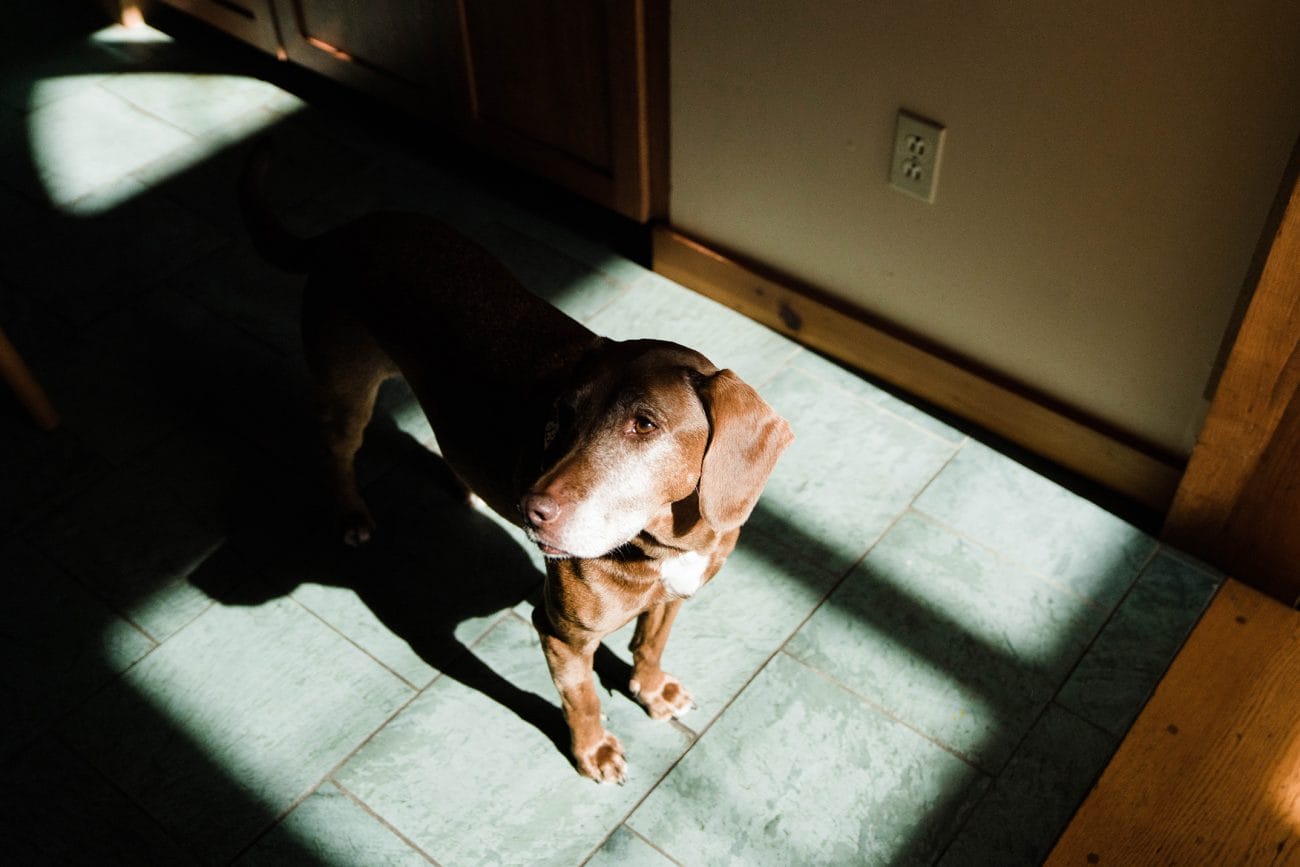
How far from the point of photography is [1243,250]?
208 cm

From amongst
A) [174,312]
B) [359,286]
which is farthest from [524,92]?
[359,286]

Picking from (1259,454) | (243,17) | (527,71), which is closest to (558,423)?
(1259,454)

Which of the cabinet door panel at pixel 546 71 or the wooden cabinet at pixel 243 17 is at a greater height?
the cabinet door panel at pixel 546 71

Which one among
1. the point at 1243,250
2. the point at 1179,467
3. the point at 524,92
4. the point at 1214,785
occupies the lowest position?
the point at 1214,785

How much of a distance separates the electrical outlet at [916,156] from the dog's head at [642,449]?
104 centimetres

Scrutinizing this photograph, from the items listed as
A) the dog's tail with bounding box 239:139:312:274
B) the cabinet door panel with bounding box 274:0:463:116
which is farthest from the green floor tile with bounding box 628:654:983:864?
the cabinet door panel with bounding box 274:0:463:116

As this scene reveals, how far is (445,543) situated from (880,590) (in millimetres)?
923

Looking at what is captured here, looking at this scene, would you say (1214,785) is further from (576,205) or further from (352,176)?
(352,176)

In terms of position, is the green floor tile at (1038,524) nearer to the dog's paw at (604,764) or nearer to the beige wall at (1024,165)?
the beige wall at (1024,165)

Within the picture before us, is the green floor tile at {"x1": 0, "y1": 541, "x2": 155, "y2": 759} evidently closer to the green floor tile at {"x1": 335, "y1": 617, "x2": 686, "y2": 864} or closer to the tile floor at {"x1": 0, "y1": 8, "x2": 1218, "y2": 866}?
the tile floor at {"x1": 0, "y1": 8, "x2": 1218, "y2": 866}

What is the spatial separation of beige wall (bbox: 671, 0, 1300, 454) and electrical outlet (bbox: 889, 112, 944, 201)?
0.09ft

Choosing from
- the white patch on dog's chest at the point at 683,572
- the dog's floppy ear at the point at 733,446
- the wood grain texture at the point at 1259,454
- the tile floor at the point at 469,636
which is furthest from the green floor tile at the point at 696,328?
the dog's floppy ear at the point at 733,446

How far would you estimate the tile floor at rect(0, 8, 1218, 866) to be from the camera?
2043mm

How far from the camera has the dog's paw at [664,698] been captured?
216 cm
